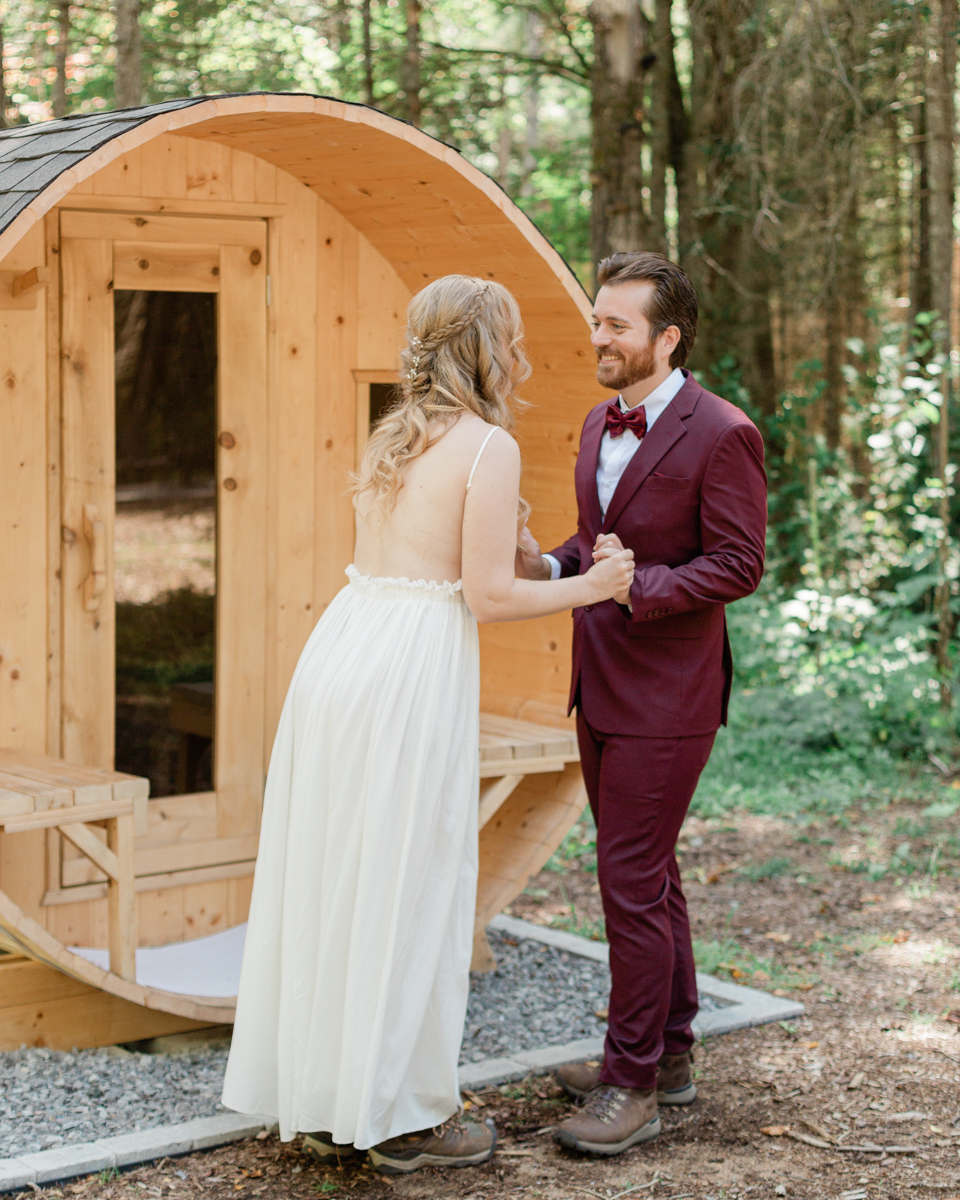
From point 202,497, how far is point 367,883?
1980mm

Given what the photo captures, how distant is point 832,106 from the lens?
27.2 ft

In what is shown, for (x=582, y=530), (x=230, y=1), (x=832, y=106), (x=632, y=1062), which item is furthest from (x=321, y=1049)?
(x=230, y=1)

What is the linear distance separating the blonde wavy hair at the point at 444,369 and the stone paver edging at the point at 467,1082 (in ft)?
5.40

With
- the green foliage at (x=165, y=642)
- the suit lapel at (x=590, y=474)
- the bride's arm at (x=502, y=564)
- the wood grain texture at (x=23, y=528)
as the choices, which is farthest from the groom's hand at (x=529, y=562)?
the wood grain texture at (x=23, y=528)

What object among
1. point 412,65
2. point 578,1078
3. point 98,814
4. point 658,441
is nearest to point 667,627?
point 658,441

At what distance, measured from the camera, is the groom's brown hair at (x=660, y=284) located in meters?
3.35

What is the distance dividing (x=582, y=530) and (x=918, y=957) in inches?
92.1

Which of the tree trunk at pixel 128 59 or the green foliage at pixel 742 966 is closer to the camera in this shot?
the green foliage at pixel 742 966

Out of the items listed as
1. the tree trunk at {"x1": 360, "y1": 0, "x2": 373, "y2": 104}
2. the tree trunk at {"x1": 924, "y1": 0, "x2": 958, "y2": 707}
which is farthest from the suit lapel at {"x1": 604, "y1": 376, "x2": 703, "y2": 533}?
the tree trunk at {"x1": 360, "y1": 0, "x2": 373, "y2": 104}

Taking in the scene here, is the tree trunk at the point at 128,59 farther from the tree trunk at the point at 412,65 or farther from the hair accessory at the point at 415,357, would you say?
the hair accessory at the point at 415,357

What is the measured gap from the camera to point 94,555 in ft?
14.1

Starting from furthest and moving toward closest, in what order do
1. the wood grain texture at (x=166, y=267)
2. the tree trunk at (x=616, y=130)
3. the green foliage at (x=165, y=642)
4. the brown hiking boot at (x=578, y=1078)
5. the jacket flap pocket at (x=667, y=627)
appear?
the tree trunk at (x=616, y=130) → the green foliage at (x=165, y=642) → the wood grain texture at (x=166, y=267) → the brown hiking boot at (x=578, y=1078) → the jacket flap pocket at (x=667, y=627)

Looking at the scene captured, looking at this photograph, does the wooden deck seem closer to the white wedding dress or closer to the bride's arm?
the white wedding dress

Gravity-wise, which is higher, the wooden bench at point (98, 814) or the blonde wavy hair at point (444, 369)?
the blonde wavy hair at point (444, 369)
